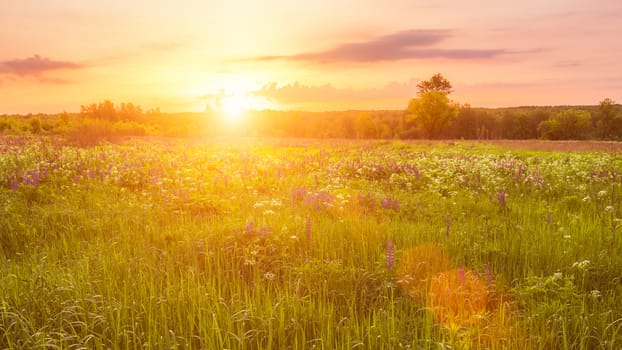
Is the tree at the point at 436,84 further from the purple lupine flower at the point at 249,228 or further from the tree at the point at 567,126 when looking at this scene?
the purple lupine flower at the point at 249,228

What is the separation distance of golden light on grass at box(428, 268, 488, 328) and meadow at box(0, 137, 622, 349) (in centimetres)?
2

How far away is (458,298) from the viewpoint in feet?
13.2

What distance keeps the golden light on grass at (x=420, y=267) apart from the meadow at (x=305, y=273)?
2 cm

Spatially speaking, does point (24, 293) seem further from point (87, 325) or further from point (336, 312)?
point (336, 312)

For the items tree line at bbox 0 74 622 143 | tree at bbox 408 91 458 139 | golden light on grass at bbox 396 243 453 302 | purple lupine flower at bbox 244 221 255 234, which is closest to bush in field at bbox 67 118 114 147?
purple lupine flower at bbox 244 221 255 234

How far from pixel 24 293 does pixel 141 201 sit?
4.89 meters

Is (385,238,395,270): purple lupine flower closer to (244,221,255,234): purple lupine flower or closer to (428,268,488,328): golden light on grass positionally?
(428,268,488,328): golden light on grass

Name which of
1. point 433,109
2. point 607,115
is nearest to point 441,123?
point 433,109

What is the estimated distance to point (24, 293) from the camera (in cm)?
408

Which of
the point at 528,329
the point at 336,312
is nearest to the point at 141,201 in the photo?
the point at 336,312

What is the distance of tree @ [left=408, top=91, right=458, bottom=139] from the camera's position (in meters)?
67.1

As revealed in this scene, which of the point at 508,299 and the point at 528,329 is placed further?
the point at 508,299

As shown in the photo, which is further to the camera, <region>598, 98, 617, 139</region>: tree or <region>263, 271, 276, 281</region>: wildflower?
<region>598, 98, 617, 139</region>: tree

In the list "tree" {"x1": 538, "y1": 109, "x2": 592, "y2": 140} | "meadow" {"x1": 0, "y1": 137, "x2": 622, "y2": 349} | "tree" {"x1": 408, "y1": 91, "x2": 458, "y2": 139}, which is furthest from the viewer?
"tree" {"x1": 538, "y1": 109, "x2": 592, "y2": 140}
